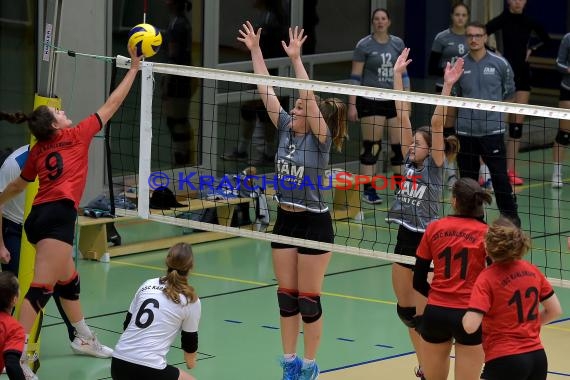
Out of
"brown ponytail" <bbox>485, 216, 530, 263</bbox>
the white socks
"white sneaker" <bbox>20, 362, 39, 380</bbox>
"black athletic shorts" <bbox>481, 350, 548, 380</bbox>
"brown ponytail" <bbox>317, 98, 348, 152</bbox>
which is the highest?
"brown ponytail" <bbox>317, 98, 348, 152</bbox>

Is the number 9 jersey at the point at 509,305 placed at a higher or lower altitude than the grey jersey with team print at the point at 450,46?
lower

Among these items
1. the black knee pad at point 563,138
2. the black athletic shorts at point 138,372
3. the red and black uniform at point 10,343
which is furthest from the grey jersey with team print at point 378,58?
the red and black uniform at point 10,343

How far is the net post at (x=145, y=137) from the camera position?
9258 mm

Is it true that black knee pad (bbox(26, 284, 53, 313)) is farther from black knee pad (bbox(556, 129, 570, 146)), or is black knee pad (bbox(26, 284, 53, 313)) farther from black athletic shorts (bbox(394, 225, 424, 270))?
black knee pad (bbox(556, 129, 570, 146))

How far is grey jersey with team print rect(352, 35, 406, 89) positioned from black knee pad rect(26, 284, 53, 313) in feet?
24.0

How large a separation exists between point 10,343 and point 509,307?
2647mm

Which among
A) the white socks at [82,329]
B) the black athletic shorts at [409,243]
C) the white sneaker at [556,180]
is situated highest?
the white sneaker at [556,180]

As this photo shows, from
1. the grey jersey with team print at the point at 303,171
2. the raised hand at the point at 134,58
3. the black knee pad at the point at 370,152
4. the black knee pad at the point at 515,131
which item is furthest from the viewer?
the black knee pad at the point at 515,131

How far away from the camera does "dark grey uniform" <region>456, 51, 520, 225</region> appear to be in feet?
43.3

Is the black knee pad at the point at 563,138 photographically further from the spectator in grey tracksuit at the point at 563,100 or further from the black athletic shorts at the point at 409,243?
A: the black athletic shorts at the point at 409,243

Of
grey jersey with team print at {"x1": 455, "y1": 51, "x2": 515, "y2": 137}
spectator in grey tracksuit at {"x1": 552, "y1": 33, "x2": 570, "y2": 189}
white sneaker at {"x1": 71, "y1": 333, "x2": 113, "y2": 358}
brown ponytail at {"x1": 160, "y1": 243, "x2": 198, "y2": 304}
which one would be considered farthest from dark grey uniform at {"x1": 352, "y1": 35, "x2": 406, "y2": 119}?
brown ponytail at {"x1": 160, "y1": 243, "x2": 198, "y2": 304}

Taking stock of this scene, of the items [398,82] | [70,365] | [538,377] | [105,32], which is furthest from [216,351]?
[105,32]

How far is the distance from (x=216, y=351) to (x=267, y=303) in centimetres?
152

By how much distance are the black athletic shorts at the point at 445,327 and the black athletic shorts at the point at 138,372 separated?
151 cm
